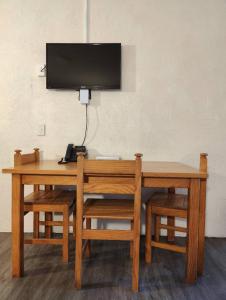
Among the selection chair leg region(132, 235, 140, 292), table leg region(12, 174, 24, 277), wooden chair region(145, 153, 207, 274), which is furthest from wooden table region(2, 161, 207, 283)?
chair leg region(132, 235, 140, 292)

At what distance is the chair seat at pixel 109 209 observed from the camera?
5.93ft

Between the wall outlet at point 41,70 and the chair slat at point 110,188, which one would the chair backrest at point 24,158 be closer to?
the chair slat at point 110,188

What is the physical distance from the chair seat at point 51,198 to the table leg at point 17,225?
184 mm

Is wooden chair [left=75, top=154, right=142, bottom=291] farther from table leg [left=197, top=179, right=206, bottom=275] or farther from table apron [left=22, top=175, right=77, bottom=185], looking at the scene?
table leg [left=197, top=179, right=206, bottom=275]

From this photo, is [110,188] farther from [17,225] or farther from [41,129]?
[41,129]

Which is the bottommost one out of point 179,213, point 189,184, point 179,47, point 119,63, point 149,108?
point 179,213

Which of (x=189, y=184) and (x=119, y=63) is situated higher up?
(x=119, y=63)

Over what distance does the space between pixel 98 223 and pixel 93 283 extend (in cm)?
97

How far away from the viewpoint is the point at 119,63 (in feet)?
8.91

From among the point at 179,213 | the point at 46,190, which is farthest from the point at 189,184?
the point at 46,190

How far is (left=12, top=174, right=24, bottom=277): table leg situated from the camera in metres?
1.93

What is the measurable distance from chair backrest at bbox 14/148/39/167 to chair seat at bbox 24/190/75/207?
11.9 inches

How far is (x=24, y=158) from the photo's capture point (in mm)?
2271

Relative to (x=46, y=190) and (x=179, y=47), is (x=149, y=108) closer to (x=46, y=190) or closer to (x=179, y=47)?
(x=179, y=47)
